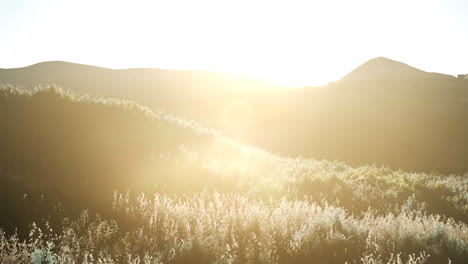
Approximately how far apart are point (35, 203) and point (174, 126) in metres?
10.2

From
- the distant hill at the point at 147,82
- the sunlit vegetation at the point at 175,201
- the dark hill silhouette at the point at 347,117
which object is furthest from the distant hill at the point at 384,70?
the sunlit vegetation at the point at 175,201

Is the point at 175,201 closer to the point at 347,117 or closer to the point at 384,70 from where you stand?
→ the point at 347,117

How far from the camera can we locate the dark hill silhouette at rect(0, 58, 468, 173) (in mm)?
29141

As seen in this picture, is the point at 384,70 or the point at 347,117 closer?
the point at 347,117

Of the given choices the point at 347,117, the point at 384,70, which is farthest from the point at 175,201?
the point at 384,70

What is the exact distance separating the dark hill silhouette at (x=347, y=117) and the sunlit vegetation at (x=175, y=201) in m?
15.5

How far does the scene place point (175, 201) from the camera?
24.6 ft

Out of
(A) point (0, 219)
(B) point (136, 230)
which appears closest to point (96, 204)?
(A) point (0, 219)

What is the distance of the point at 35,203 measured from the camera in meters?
6.43

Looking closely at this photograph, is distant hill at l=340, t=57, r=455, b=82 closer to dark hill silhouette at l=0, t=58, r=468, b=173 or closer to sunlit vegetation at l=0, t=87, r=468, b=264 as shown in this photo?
dark hill silhouette at l=0, t=58, r=468, b=173

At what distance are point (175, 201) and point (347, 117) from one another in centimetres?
3582

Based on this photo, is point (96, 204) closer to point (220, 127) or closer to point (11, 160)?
point (11, 160)

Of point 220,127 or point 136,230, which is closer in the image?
point 136,230

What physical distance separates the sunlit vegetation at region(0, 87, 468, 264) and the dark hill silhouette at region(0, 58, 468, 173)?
15.5 metres
